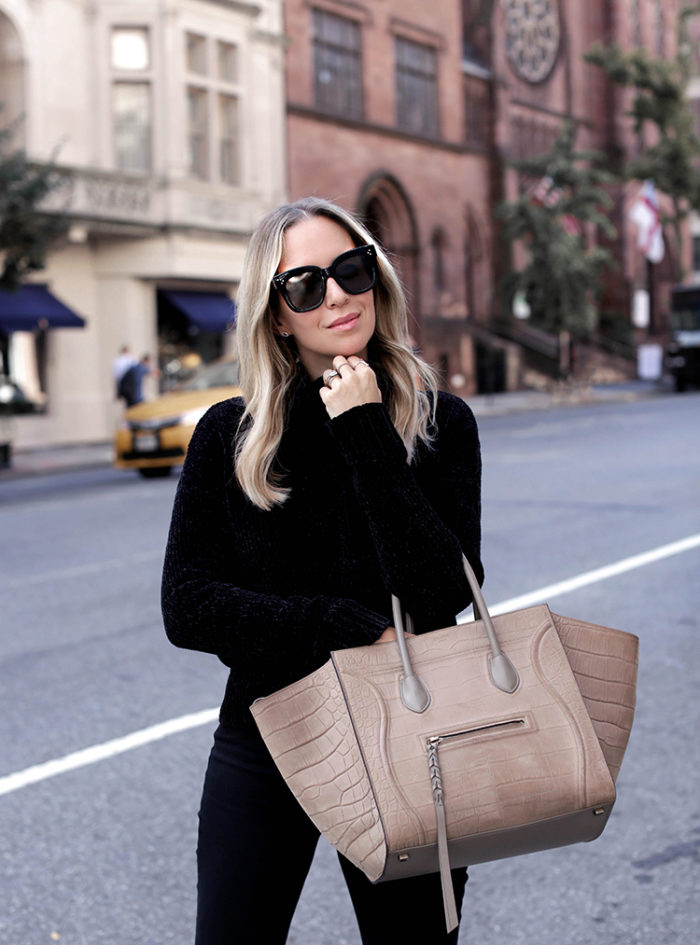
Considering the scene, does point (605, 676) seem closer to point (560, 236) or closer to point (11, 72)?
point (11, 72)

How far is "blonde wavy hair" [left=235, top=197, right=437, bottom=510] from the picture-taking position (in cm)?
212

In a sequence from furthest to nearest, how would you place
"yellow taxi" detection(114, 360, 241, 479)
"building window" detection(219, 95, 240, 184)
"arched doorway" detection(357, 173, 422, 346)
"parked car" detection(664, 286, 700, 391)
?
"arched doorway" detection(357, 173, 422, 346)
"parked car" detection(664, 286, 700, 391)
"building window" detection(219, 95, 240, 184)
"yellow taxi" detection(114, 360, 241, 479)

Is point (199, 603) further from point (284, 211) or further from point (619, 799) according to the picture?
point (619, 799)

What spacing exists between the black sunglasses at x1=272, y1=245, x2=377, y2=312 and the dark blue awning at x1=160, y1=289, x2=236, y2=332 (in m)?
26.8

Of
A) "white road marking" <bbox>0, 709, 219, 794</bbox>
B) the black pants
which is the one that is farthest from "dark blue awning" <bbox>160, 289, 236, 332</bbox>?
the black pants

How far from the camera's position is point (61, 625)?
25.1 ft

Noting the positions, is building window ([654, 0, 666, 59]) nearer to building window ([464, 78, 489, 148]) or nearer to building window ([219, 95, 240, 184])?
building window ([464, 78, 489, 148])

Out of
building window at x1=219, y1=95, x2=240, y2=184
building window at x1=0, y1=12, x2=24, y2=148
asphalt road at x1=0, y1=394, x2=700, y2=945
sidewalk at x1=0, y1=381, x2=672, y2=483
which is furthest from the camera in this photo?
building window at x1=219, y1=95, x2=240, y2=184

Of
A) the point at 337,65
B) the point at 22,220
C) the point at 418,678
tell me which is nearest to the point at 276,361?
the point at 418,678

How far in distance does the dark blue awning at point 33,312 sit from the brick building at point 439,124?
9.26 metres

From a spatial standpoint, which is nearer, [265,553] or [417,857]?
[417,857]

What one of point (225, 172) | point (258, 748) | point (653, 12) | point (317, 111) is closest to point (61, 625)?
point (258, 748)

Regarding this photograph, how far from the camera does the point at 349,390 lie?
207cm

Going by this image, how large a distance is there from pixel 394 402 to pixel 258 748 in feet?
2.12
